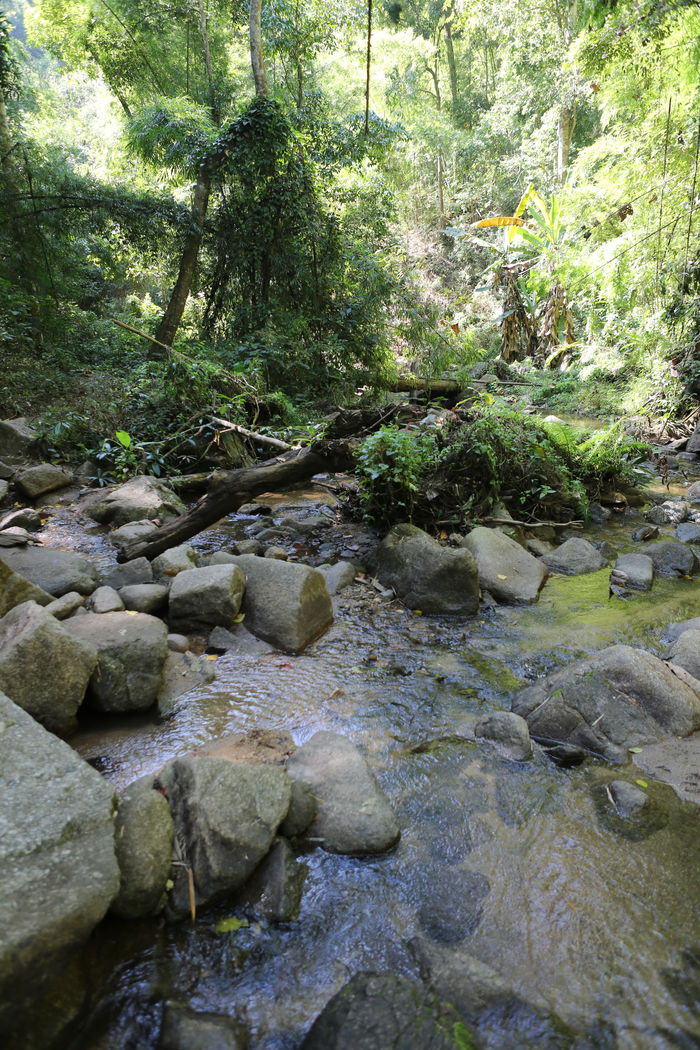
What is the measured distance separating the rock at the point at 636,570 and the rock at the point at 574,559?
7.9 inches

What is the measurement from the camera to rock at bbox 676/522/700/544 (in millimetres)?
5914

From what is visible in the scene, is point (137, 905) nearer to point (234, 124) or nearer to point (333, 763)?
point (333, 763)

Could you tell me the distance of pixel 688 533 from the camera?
602 cm

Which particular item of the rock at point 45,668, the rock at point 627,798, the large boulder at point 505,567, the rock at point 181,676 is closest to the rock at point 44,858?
the rock at point 45,668

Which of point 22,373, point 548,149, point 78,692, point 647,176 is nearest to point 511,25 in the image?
point 548,149

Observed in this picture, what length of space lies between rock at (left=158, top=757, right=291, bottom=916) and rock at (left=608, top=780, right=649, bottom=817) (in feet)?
4.77

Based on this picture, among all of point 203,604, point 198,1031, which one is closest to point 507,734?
point 198,1031

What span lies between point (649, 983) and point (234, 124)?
501 inches

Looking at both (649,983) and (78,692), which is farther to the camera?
(78,692)

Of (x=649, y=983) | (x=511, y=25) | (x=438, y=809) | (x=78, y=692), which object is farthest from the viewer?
(x=511, y=25)

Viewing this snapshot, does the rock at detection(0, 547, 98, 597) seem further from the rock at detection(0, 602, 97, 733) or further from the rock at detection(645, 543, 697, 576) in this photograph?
the rock at detection(645, 543, 697, 576)

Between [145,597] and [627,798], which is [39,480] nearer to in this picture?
[145,597]

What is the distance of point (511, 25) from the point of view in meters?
18.4

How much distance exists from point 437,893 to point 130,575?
10.4 feet
